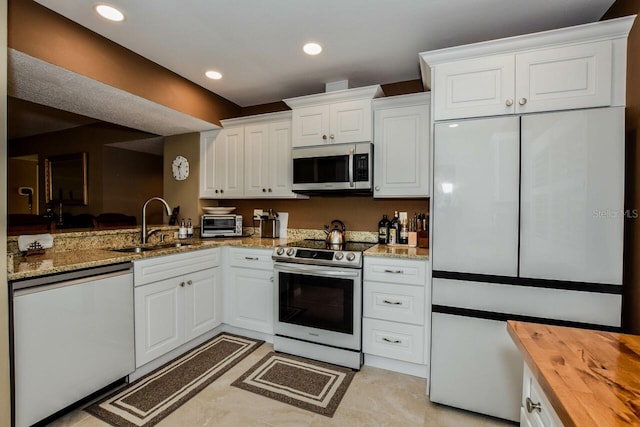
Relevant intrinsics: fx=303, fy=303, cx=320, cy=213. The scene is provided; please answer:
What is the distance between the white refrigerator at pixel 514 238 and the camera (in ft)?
5.35

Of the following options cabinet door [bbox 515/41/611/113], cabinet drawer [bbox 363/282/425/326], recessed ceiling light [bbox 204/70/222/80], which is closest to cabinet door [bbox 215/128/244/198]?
recessed ceiling light [bbox 204/70/222/80]

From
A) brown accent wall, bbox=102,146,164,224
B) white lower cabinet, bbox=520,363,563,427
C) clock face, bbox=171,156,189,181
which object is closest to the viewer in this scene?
white lower cabinet, bbox=520,363,563,427

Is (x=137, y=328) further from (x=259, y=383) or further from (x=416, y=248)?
(x=416, y=248)

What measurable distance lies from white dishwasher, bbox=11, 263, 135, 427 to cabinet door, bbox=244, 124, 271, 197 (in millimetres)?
1505

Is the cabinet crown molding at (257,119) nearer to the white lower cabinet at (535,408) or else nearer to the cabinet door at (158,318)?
the cabinet door at (158,318)

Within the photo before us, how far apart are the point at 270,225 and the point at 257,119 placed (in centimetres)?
117

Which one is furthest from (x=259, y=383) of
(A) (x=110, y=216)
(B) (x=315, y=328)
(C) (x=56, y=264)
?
(A) (x=110, y=216)

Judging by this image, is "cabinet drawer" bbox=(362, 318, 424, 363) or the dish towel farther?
"cabinet drawer" bbox=(362, 318, 424, 363)

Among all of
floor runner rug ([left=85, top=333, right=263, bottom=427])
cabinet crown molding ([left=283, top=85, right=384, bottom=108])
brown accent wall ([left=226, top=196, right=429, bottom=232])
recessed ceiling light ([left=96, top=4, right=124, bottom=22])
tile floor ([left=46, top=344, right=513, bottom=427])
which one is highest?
recessed ceiling light ([left=96, top=4, right=124, bottom=22])

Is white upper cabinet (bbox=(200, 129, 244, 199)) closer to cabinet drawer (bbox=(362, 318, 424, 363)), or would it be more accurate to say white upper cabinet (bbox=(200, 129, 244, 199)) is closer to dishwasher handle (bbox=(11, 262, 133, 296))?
dishwasher handle (bbox=(11, 262, 133, 296))

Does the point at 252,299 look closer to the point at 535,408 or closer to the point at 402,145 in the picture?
the point at 402,145

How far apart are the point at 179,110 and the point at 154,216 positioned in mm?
2478

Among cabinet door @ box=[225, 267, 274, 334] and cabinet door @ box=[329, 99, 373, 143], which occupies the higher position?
cabinet door @ box=[329, 99, 373, 143]

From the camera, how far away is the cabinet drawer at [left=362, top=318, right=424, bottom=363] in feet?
7.46
